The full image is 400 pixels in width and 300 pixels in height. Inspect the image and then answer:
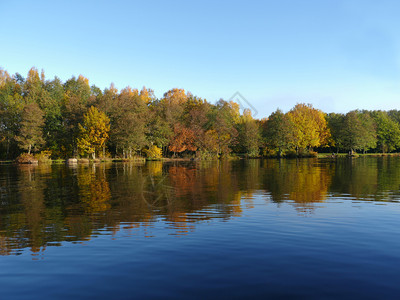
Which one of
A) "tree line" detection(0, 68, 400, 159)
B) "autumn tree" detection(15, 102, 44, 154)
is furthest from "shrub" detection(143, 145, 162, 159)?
"autumn tree" detection(15, 102, 44, 154)

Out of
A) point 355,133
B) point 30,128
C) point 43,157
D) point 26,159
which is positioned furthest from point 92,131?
point 355,133

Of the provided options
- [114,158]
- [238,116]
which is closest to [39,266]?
[114,158]

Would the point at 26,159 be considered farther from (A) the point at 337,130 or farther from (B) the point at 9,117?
(A) the point at 337,130

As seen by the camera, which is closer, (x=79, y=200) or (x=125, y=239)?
(x=125, y=239)

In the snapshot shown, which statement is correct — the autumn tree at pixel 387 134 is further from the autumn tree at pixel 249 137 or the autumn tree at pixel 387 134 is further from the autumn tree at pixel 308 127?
the autumn tree at pixel 249 137

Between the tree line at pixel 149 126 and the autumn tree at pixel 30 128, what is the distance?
0.77 feet

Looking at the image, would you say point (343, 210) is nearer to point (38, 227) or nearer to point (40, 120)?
point (38, 227)

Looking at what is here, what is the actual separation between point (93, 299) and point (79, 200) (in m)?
14.5

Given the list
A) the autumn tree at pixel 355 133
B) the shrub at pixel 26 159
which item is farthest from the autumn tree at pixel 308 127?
the shrub at pixel 26 159

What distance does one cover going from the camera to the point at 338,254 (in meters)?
9.50

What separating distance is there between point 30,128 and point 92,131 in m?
16.4

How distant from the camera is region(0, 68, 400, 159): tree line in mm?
82125

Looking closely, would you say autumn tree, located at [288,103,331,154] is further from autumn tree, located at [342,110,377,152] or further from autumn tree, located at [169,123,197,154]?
autumn tree, located at [169,123,197,154]

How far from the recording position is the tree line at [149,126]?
269ft
